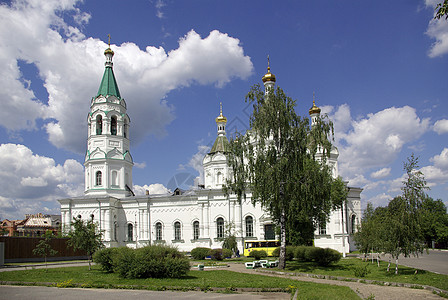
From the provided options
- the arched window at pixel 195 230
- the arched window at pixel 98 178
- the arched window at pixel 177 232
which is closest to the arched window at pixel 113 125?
the arched window at pixel 98 178

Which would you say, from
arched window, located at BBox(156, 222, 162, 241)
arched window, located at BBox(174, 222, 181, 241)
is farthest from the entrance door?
arched window, located at BBox(156, 222, 162, 241)

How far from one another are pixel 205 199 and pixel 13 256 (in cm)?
1941

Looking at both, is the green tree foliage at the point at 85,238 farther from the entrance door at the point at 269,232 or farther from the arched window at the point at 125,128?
the arched window at the point at 125,128

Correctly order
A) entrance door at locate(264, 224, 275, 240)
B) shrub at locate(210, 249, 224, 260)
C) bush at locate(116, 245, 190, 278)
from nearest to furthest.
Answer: bush at locate(116, 245, 190, 278)
shrub at locate(210, 249, 224, 260)
entrance door at locate(264, 224, 275, 240)

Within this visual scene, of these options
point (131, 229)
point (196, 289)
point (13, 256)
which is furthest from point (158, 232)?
point (196, 289)

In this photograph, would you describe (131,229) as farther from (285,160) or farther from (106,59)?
(285,160)

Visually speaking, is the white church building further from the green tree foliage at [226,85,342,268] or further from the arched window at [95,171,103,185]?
the green tree foliage at [226,85,342,268]

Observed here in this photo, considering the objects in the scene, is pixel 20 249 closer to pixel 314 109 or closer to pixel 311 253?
pixel 311 253

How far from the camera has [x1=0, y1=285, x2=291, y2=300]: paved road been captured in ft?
38.2

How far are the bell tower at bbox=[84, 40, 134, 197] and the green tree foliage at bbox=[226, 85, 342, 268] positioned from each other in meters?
25.6

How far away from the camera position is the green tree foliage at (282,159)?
21938mm

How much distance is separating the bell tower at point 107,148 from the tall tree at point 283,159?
25809mm

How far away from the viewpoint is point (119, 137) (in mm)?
46281

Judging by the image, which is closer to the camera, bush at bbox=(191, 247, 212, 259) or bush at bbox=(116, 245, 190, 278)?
bush at bbox=(116, 245, 190, 278)
